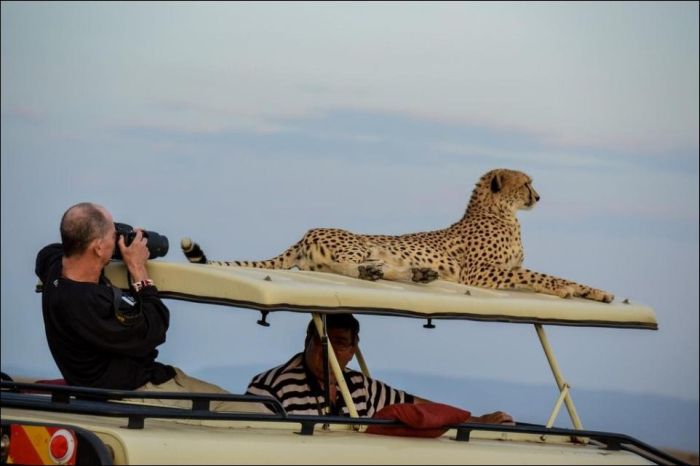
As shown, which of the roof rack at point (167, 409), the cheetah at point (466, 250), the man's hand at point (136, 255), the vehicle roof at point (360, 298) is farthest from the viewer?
the cheetah at point (466, 250)

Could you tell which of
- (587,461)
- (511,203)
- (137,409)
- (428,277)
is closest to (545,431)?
(587,461)

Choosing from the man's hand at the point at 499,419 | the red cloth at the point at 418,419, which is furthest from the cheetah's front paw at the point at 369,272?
the red cloth at the point at 418,419

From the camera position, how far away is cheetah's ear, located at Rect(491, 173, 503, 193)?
30.0 feet

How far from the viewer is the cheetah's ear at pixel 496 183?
9.15 m

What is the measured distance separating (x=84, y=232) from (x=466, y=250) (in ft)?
12.2

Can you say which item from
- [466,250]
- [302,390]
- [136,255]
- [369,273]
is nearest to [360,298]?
[302,390]

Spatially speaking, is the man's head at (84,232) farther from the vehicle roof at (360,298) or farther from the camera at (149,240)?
the vehicle roof at (360,298)

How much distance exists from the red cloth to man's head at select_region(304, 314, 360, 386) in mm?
680

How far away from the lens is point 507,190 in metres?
9.18

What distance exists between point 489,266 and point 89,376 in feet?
11.4

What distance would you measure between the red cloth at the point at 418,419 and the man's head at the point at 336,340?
680mm

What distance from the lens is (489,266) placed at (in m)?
8.77

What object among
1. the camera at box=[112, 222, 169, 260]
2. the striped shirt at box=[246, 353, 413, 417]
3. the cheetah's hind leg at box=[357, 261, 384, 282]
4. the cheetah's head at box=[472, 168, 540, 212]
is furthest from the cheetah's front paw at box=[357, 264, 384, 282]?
the cheetah's head at box=[472, 168, 540, 212]

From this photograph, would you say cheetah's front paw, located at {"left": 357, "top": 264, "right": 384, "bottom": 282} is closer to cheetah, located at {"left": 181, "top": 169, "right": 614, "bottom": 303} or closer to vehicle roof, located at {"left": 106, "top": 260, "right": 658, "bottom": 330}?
cheetah, located at {"left": 181, "top": 169, "right": 614, "bottom": 303}
